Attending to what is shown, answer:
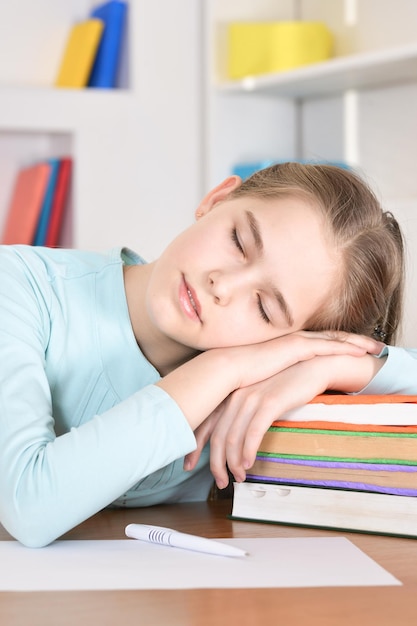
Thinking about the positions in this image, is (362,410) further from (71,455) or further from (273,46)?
(273,46)

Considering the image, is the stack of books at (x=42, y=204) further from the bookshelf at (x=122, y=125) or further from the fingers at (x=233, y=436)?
the fingers at (x=233, y=436)

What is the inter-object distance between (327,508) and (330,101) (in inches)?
88.4

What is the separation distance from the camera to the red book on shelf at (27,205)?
2.97m

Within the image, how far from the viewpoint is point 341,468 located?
0.99 metres

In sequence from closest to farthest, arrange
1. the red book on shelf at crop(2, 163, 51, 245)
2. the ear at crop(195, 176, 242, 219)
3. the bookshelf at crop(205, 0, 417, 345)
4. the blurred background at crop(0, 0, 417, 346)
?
the ear at crop(195, 176, 242, 219)
the bookshelf at crop(205, 0, 417, 345)
the blurred background at crop(0, 0, 417, 346)
the red book on shelf at crop(2, 163, 51, 245)

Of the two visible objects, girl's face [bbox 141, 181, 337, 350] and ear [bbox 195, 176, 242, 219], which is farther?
ear [bbox 195, 176, 242, 219]

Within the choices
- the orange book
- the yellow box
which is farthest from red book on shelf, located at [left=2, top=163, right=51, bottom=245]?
the orange book

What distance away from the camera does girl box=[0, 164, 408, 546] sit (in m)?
0.94

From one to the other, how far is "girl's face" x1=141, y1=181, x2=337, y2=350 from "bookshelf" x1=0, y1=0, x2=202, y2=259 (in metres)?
1.80

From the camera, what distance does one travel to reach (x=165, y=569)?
0.82m

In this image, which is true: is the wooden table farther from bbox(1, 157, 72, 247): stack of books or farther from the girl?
bbox(1, 157, 72, 247): stack of books

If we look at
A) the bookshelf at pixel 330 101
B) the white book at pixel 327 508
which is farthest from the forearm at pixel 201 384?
the bookshelf at pixel 330 101

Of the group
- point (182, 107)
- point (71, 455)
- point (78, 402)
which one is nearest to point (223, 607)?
point (71, 455)

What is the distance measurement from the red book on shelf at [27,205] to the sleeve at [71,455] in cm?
203
